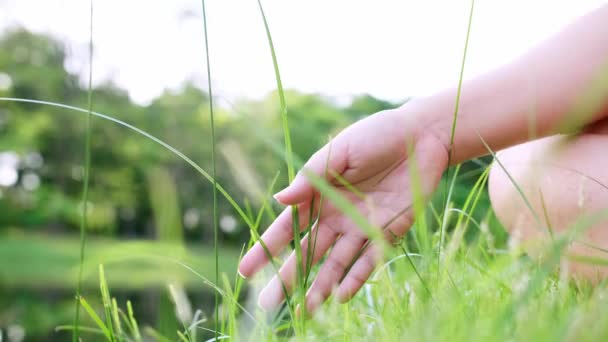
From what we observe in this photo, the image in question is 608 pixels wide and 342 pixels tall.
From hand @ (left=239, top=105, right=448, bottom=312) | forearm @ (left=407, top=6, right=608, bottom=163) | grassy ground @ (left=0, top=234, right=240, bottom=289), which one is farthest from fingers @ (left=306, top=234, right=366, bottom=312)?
grassy ground @ (left=0, top=234, right=240, bottom=289)

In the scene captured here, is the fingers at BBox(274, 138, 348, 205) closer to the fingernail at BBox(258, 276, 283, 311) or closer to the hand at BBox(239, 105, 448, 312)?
the hand at BBox(239, 105, 448, 312)

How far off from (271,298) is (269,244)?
0.24 feet

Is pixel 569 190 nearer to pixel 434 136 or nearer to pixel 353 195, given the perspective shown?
pixel 434 136

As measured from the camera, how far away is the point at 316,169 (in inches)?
32.0

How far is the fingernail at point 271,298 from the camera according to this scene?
0.80m

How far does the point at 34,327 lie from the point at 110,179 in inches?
391

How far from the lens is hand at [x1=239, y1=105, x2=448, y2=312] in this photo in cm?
82

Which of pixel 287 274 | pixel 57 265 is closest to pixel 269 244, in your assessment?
pixel 287 274

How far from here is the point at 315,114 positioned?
1928 cm

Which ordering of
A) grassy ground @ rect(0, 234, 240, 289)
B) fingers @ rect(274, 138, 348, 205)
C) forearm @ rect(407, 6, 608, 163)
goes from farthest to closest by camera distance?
1. grassy ground @ rect(0, 234, 240, 289)
2. forearm @ rect(407, 6, 608, 163)
3. fingers @ rect(274, 138, 348, 205)

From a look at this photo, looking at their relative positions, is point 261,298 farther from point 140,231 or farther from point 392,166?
point 140,231

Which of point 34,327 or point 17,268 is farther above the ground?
point 34,327

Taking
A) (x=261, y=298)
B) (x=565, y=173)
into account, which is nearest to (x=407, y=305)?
(x=261, y=298)

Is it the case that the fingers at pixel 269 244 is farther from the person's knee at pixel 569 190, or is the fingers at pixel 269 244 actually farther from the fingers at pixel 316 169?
the person's knee at pixel 569 190
